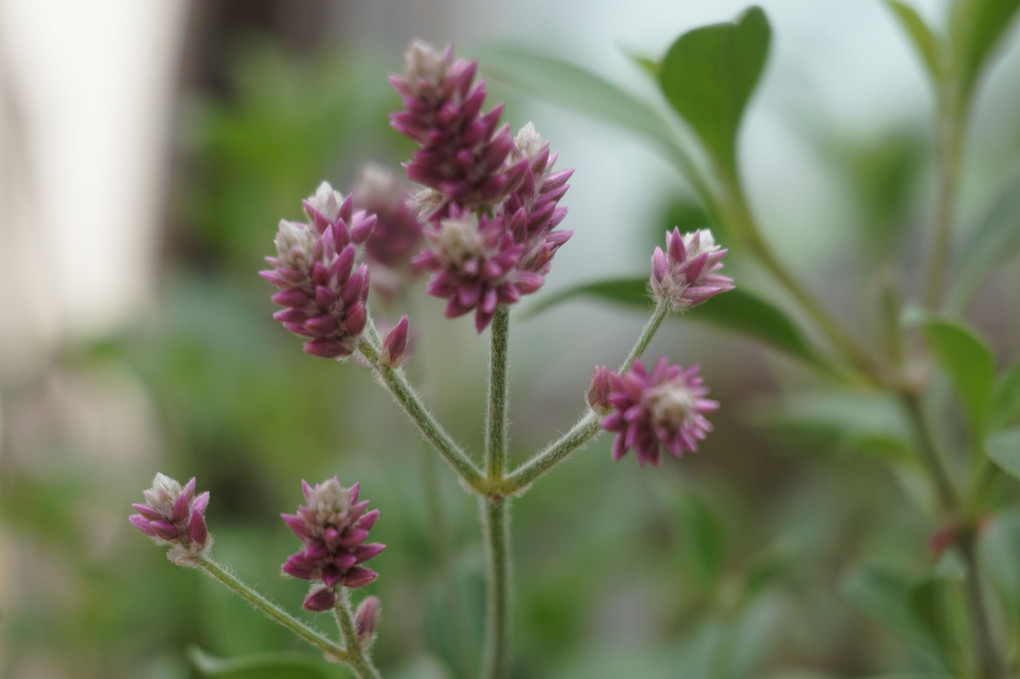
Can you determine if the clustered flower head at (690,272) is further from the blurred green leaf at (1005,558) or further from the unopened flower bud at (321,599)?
the blurred green leaf at (1005,558)

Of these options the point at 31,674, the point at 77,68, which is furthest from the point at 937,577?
the point at 77,68

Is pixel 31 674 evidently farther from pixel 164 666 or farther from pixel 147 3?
pixel 147 3

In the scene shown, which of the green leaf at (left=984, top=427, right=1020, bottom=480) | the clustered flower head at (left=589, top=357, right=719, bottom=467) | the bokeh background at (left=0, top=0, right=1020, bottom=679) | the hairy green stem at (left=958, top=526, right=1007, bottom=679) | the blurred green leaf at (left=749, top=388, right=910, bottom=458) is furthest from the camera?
the bokeh background at (left=0, top=0, right=1020, bottom=679)

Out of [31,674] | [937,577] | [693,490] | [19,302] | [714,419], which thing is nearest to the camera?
[937,577]

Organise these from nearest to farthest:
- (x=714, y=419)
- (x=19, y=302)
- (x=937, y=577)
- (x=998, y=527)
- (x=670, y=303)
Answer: (x=670, y=303), (x=937, y=577), (x=998, y=527), (x=19, y=302), (x=714, y=419)

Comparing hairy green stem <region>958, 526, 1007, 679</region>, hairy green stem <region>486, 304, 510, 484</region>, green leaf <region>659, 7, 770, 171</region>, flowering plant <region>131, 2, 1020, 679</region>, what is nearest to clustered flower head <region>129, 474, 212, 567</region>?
flowering plant <region>131, 2, 1020, 679</region>

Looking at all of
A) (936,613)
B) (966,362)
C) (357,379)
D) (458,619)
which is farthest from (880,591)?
(357,379)

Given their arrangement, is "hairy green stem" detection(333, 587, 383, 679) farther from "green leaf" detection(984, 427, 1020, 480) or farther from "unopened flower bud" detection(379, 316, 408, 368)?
"green leaf" detection(984, 427, 1020, 480)

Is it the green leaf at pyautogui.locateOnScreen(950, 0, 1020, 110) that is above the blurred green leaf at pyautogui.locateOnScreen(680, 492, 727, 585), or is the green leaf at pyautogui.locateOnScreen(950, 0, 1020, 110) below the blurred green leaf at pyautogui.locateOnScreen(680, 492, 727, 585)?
above
